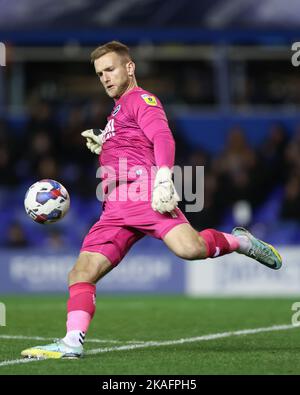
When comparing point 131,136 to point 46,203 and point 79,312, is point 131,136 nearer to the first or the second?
point 46,203

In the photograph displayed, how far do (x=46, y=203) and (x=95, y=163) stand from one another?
9.75m

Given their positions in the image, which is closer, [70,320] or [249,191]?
[70,320]

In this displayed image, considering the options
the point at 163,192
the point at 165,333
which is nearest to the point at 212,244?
the point at 163,192

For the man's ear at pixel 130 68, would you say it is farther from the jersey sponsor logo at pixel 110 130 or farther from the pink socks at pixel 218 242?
the pink socks at pixel 218 242

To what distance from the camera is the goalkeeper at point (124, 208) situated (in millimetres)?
6766

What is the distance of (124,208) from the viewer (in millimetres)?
7074

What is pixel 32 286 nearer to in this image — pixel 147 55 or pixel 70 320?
pixel 147 55

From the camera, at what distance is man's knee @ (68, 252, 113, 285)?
6.95 m

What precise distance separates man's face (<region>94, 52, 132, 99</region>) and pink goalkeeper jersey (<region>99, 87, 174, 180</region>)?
87mm

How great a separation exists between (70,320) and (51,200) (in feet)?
3.18

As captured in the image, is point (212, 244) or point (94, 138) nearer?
point (212, 244)

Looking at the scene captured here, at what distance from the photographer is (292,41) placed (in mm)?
17375
